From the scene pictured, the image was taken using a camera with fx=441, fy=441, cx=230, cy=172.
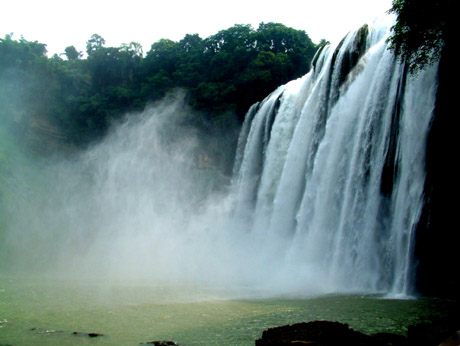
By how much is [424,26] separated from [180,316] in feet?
23.9

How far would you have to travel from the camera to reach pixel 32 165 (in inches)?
1113

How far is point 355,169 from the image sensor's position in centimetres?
1191

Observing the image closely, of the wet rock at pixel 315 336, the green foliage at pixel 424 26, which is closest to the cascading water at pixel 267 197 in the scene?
the green foliage at pixel 424 26

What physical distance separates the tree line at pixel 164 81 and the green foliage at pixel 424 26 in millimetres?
17814

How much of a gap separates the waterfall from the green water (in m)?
2.03

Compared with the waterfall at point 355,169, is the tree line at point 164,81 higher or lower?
higher

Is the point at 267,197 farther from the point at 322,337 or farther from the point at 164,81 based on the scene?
the point at 322,337

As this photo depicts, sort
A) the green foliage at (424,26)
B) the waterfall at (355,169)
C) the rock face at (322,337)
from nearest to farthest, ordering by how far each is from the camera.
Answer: the rock face at (322,337) → the green foliage at (424,26) → the waterfall at (355,169)

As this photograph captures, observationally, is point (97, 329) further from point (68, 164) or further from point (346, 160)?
point (68, 164)

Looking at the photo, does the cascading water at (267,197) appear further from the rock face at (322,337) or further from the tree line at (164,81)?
the rock face at (322,337)

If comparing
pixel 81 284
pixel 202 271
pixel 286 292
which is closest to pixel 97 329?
pixel 286 292

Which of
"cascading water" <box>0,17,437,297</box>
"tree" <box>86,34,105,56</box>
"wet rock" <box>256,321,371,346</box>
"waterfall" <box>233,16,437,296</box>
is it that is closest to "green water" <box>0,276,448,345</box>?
"wet rock" <box>256,321,371,346</box>

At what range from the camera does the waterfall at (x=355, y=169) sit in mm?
9789

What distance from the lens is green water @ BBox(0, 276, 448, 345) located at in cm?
611
